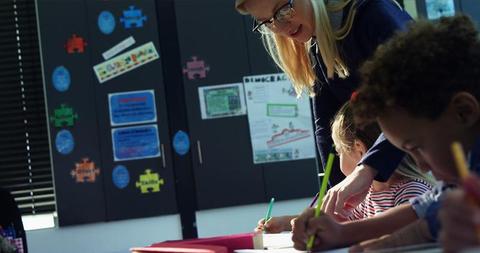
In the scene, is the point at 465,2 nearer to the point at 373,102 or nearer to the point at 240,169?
the point at 240,169

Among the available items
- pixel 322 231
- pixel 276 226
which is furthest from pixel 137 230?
pixel 322 231

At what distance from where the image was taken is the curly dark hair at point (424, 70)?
30.0 inches

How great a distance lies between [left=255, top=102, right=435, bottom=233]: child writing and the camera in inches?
60.8

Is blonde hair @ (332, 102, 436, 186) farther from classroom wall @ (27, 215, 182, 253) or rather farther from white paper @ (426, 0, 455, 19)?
white paper @ (426, 0, 455, 19)

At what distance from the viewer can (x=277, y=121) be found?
14.4ft

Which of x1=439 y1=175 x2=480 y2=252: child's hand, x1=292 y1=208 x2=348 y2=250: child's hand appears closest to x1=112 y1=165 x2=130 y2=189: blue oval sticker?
x1=292 y1=208 x2=348 y2=250: child's hand

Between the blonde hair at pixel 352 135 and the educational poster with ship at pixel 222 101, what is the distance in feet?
8.83

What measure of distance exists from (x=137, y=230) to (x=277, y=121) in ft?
3.41

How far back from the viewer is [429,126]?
773mm

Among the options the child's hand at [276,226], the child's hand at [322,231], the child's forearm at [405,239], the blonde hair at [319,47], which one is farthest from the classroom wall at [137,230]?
the child's forearm at [405,239]

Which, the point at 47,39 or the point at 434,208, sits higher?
the point at 47,39

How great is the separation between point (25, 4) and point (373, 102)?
3677mm

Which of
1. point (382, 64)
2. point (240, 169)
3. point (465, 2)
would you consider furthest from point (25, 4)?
point (382, 64)

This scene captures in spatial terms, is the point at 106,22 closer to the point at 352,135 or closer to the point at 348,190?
the point at 352,135
